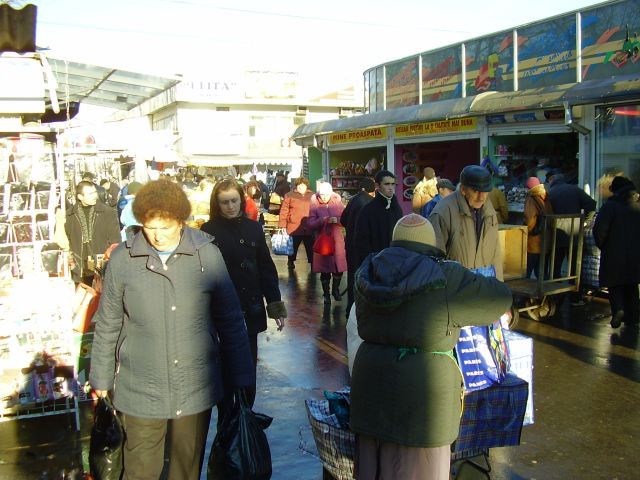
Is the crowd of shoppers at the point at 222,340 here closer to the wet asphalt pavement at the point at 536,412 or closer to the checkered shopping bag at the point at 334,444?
the checkered shopping bag at the point at 334,444

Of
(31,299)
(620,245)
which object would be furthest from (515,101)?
(31,299)

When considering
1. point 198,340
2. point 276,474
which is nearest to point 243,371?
point 198,340

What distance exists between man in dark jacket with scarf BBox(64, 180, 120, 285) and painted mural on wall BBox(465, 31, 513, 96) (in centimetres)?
893

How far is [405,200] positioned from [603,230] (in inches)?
382

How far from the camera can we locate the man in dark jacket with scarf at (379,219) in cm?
720

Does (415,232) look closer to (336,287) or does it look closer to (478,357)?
(478,357)

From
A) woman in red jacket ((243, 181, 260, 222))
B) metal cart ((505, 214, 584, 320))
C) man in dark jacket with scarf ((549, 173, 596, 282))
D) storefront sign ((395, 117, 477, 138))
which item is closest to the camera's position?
metal cart ((505, 214, 584, 320))

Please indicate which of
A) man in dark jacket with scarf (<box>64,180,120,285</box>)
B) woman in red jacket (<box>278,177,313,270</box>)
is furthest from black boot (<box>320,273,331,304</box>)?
man in dark jacket with scarf (<box>64,180,120,285</box>)

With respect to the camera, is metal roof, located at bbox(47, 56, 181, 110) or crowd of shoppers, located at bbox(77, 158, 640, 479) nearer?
crowd of shoppers, located at bbox(77, 158, 640, 479)

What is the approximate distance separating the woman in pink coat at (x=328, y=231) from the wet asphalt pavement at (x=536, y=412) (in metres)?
1.31

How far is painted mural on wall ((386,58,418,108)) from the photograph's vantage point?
17.3 m

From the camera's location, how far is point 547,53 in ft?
41.9

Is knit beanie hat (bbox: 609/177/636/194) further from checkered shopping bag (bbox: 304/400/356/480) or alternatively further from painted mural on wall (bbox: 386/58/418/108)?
painted mural on wall (bbox: 386/58/418/108)

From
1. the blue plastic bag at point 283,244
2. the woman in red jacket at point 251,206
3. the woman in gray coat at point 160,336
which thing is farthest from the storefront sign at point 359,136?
the woman in gray coat at point 160,336
